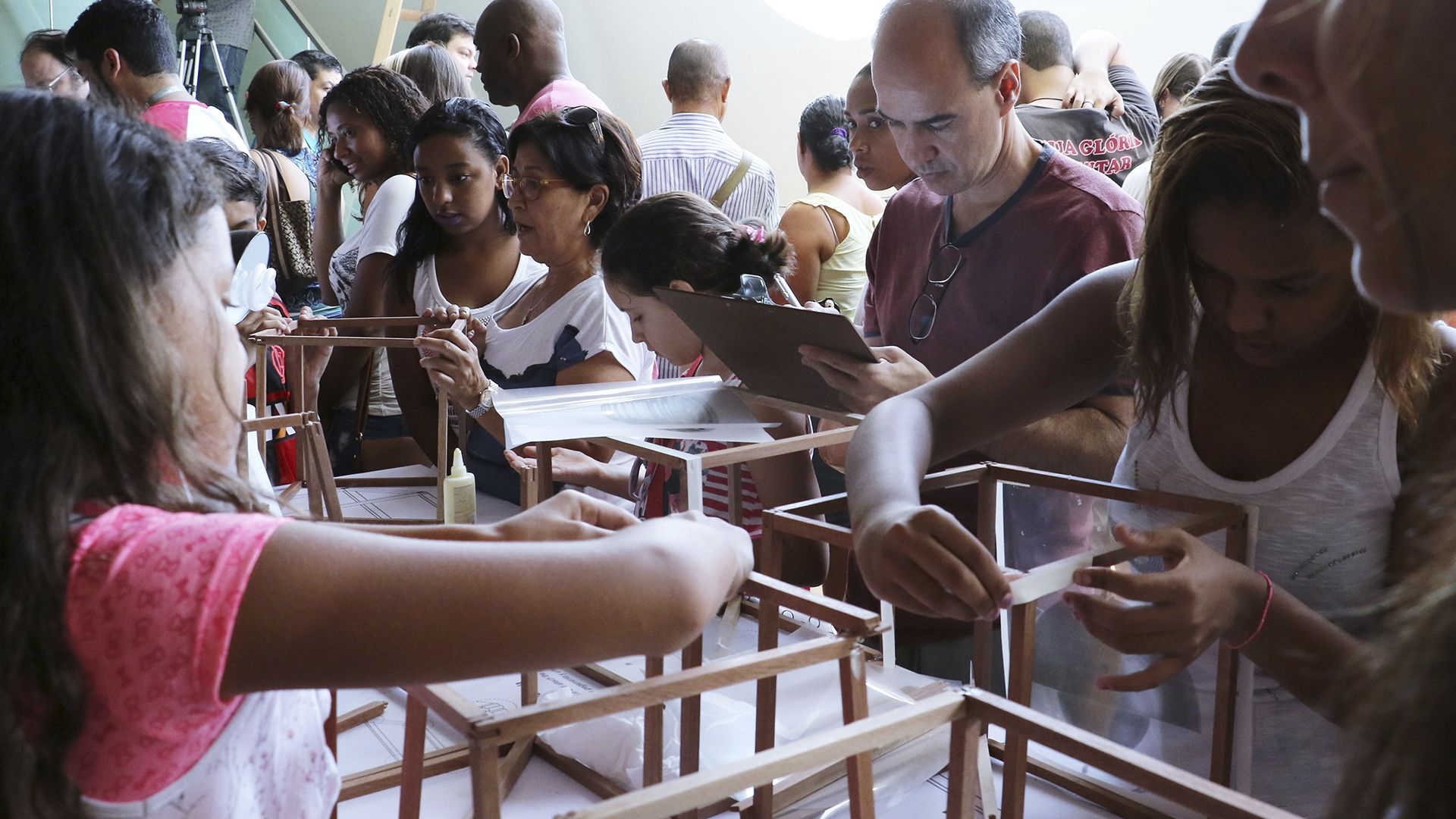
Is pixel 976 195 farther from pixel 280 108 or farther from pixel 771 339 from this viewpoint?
pixel 280 108

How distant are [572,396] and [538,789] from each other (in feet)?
1.58

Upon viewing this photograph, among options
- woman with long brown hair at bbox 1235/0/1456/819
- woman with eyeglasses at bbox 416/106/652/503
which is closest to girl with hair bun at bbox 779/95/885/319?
woman with eyeglasses at bbox 416/106/652/503

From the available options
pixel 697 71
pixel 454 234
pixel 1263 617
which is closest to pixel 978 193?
pixel 1263 617

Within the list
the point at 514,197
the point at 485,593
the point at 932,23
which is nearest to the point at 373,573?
the point at 485,593

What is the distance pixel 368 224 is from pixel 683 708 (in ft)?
7.55

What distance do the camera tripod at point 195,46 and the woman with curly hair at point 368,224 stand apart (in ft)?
7.90

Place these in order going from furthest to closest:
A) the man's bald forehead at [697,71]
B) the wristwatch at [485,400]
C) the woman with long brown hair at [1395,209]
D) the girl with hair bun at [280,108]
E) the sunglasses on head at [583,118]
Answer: the girl with hair bun at [280,108]
the man's bald forehead at [697,71]
the sunglasses on head at [583,118]
the wristwatch at [485,400]
the woman with long brown hair at [1395,209]

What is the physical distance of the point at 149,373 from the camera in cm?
59

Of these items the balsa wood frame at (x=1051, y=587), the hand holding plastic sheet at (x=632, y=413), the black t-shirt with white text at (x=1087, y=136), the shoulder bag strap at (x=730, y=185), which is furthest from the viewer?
the shoulder bag strap at (x=730, y=185)

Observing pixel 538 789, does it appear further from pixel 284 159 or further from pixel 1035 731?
pixel 284 159

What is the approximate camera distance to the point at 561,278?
214 centimetres

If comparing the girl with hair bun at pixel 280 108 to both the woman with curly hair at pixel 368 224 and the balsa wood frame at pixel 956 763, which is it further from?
the balsa wood frame at pixel 956 763

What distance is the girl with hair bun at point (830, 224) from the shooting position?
293 centimetres

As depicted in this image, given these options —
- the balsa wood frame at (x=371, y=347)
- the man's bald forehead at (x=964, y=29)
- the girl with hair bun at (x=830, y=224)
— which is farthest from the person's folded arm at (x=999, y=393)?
the girl with hair bun at (x=830, y=224)
